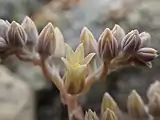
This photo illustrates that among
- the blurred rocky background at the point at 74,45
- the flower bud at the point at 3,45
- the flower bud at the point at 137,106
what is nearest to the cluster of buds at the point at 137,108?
the flower bud at the point at 137,106

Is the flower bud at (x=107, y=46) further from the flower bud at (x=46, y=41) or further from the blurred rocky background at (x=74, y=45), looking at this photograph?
the blurred rocky background at (x=74, y=45)

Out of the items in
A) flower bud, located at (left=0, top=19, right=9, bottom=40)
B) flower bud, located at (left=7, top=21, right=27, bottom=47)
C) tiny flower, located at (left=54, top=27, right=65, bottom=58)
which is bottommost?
tiny flower, located at (left=54, top=27, right=65, bottom=58)

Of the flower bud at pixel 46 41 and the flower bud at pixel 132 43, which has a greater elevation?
the flower bud at pixel 46 41

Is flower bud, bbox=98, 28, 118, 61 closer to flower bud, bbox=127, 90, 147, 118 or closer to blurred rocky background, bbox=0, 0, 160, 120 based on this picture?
flower bud, bbox=127, 90, 147, 118

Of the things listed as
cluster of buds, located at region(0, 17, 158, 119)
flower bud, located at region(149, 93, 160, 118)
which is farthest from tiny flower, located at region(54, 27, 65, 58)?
flower bud, located at region(149, 93, 160, 118)

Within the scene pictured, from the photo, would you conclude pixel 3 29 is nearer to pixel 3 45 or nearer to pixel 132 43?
pixel 3 45

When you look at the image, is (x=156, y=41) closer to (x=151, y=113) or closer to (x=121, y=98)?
(x=121, y=98)

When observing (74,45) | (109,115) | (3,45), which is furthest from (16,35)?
(74,45)

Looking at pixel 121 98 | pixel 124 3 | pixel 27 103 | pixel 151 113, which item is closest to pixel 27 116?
pixel 27 103
